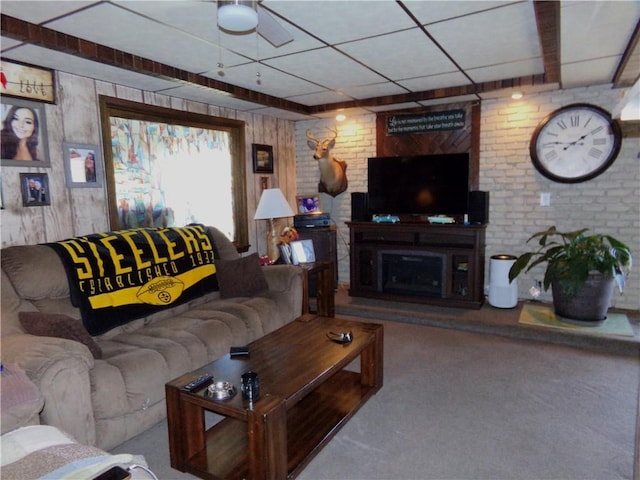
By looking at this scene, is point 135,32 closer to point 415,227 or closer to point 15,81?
point 15,81

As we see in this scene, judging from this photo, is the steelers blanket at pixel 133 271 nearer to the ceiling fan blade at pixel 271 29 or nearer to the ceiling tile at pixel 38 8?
the ceiling tile at pixel 38 8

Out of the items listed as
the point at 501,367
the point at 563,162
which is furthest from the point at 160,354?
the point at 563,162

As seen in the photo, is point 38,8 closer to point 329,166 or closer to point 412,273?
point 329,166

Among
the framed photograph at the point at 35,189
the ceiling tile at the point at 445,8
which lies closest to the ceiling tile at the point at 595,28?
the ceiling tile at the point at 445,8

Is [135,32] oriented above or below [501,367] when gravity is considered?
above

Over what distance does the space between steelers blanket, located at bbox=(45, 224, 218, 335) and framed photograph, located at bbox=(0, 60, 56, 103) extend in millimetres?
1036

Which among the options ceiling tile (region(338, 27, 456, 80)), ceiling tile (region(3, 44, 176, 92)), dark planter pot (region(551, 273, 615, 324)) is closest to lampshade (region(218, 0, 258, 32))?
ceiling tile (region(338, 27, 456, 80))

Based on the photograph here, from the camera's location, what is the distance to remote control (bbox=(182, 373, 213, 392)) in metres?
1.92

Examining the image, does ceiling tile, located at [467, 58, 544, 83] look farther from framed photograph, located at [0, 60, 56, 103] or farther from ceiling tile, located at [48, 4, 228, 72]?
framed photograph, located at [0, 60, 56, 103]

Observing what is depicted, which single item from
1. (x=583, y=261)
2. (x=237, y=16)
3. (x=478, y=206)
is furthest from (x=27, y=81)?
(x=583, y=261)

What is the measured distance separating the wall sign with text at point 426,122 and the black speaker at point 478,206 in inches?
31.2

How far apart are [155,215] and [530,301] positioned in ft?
12.7

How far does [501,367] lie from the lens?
3.11m

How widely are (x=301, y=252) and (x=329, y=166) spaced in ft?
4.53
